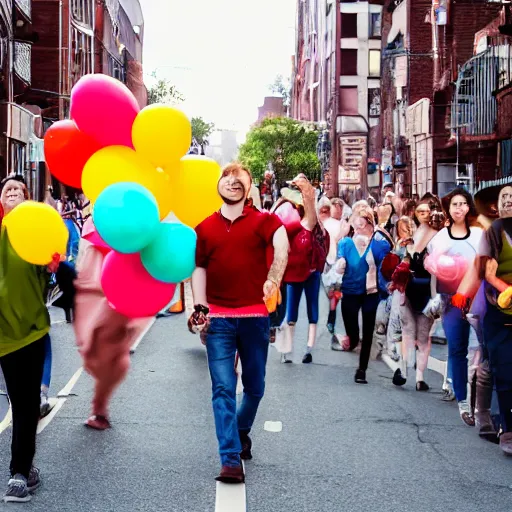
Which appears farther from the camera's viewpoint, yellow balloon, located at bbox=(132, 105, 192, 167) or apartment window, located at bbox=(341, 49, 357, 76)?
apartment window, located at bbox=(341, 49, 357, 76)

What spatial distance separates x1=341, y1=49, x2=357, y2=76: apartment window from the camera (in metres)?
70.9

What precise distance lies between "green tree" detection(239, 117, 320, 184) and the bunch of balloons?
70.1 meters

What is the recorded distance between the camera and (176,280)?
5910 mm

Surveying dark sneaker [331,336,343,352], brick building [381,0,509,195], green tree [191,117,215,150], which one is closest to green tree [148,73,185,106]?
green tree [191,117,215,150]

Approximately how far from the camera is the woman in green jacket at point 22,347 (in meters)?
5.77

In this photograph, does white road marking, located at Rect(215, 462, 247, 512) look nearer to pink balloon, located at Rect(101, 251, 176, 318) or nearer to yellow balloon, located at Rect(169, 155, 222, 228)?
pink balloon, located at Rect(101, 251, 176, 318)

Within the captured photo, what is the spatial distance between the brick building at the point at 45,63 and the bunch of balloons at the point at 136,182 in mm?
→ 31390

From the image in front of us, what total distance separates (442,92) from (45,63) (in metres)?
19.2

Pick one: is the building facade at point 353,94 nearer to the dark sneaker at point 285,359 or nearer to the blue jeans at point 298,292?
the blue jeans at point 298,292

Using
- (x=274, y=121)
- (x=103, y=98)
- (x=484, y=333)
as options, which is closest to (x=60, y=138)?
(x=103, y=98)

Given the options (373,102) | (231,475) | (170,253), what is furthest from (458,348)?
(373,102)

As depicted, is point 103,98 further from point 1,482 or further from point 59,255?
point 1,482

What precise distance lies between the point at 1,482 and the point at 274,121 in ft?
239

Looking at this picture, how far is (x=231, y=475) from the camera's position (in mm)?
6102
